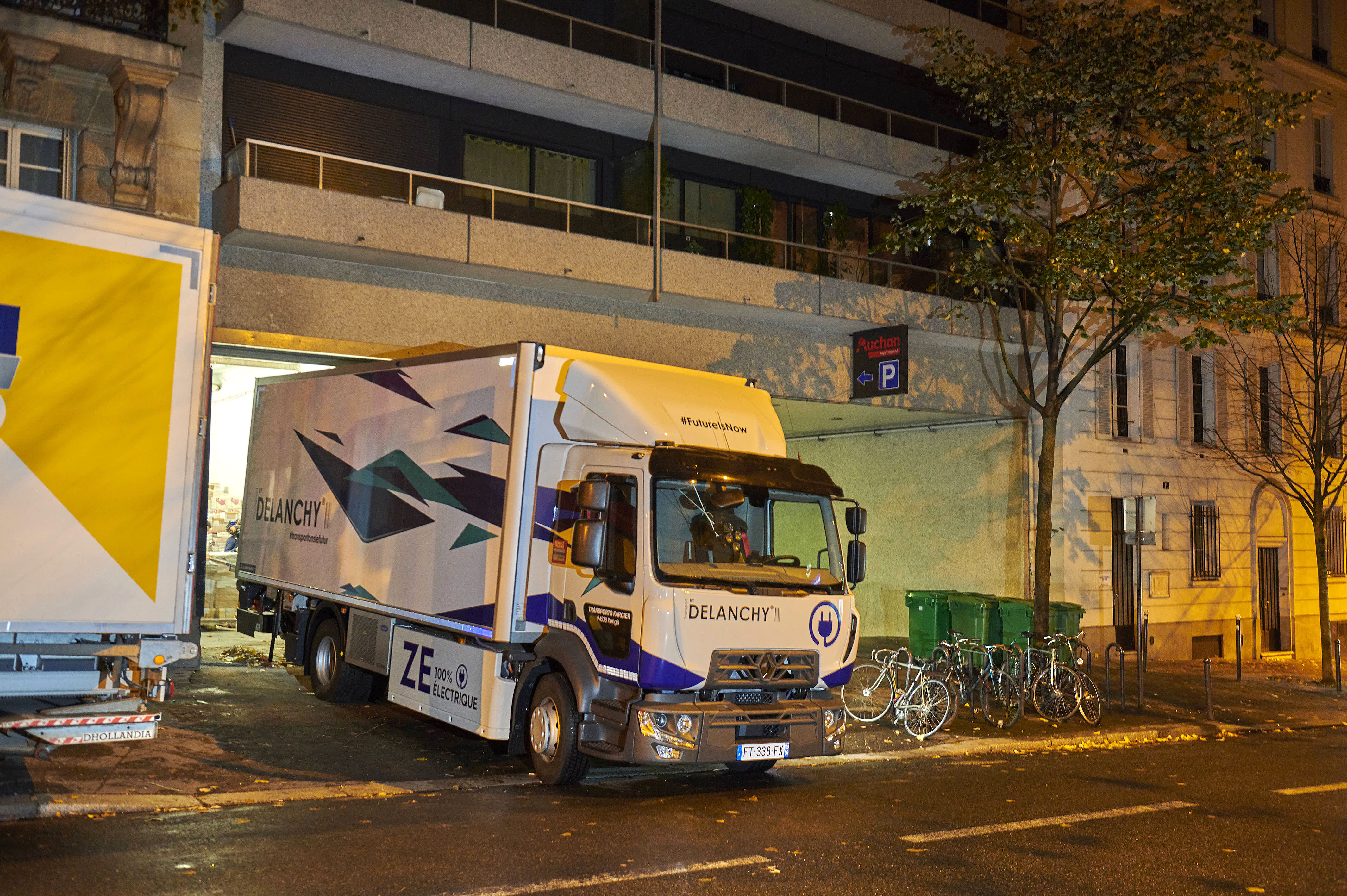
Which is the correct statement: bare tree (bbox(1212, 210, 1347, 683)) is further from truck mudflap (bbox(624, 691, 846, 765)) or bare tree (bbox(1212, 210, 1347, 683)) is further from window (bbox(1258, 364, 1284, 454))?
truck mudflap (bbox(624, 691, 846, 765))

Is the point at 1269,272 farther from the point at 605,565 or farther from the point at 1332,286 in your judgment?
the point at 605,565

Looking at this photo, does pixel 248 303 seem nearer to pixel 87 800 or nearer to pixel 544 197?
pixel 544 197

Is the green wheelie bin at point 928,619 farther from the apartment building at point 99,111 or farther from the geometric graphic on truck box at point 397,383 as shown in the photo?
the apartment building at point 99,111

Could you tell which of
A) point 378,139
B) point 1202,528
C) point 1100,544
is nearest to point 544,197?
point 378,139

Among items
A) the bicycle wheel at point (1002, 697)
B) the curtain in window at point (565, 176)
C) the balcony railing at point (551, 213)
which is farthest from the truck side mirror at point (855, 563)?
the curtain in window at point (565, 176)

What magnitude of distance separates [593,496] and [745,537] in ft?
4.43

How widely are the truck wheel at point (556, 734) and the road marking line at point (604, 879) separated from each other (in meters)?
2.18

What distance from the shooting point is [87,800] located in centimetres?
768

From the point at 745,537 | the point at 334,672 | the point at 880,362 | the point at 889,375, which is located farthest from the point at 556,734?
the point at 880,362

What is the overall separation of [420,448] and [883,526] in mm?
14120

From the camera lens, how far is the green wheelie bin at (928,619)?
16812 mm

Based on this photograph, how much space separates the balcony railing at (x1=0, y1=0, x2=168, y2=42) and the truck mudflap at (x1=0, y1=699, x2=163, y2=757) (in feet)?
29.2

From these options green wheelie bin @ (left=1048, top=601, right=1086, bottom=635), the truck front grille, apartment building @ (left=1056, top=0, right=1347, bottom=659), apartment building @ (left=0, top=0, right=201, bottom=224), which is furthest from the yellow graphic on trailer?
apartment building @ (left=1056, top=0, right=1347, bottom=659)

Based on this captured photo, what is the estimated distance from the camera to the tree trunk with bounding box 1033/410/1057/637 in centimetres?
1558
